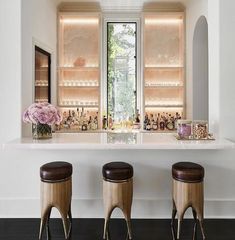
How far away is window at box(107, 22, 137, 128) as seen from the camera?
5.19 meters

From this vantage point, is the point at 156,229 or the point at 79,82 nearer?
the point at 156,229

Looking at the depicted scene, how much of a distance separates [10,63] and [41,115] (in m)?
0.81

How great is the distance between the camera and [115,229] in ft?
9.67

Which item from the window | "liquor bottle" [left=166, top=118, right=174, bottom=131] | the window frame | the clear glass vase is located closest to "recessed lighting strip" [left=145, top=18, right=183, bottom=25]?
the window frame

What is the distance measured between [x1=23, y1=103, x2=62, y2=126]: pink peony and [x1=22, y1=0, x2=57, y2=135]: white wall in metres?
0.34

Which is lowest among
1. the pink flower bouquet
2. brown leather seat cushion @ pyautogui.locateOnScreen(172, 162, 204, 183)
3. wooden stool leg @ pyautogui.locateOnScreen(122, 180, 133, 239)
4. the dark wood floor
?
the dark wood floor

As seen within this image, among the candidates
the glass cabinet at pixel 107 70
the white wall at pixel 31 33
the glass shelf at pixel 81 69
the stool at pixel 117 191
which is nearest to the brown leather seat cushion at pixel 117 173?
the stool at pixel 117 191

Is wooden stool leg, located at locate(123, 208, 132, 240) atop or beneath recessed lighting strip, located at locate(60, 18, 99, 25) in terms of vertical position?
beneath

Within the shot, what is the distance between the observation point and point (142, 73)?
4.96m

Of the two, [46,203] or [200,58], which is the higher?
[200,58]

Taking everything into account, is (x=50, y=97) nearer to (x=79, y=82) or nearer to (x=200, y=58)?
(x=79, y=82)

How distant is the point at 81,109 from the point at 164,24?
222cm

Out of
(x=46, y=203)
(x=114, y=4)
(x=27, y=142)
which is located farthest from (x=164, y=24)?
(x=46, y=203)

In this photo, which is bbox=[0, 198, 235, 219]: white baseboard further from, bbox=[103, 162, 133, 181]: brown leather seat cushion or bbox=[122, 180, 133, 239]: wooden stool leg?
bbox=[103, 162, 133, 181]: brown leather seat cushion
